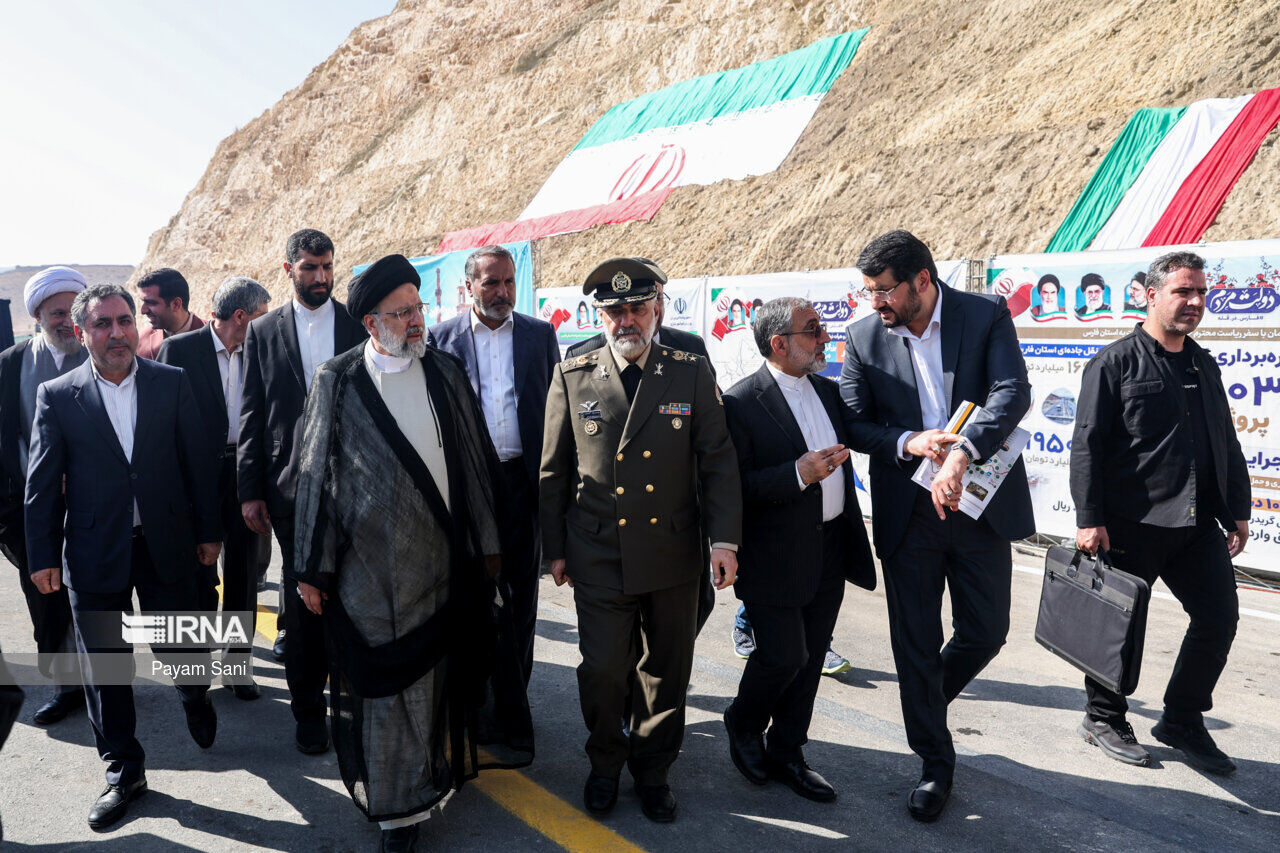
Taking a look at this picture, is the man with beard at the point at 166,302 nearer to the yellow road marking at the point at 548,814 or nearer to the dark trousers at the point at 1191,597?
the yellow road marking at the point at 548,814

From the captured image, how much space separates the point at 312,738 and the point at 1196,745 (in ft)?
12.1

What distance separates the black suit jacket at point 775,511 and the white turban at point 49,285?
3.58 m

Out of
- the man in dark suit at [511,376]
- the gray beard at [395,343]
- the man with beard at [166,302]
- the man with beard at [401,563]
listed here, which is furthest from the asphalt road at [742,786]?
the man with beard at [166,302]

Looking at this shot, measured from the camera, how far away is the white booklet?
3223 millimetres

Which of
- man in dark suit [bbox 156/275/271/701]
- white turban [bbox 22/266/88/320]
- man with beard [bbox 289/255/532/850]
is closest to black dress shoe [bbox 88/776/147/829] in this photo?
man with beard [bbox 289/255/532/850]

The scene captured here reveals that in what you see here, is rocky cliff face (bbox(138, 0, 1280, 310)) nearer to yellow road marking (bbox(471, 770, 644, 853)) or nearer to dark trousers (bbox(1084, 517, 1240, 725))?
dark trousers (bbox(1084, 517, 1240, 725))

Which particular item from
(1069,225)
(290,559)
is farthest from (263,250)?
(290,559)

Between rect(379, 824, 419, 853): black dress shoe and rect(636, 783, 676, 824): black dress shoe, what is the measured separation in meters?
0.81

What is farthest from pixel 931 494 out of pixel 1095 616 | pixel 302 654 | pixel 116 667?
pixel 116 667

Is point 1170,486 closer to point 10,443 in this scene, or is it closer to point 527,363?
point 527,363

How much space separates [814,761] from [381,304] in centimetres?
249

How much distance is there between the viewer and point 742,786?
3537 millimetres

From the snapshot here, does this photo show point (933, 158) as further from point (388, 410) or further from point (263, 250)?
point (263, 250)

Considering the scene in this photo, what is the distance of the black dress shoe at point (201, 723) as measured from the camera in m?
3.89
